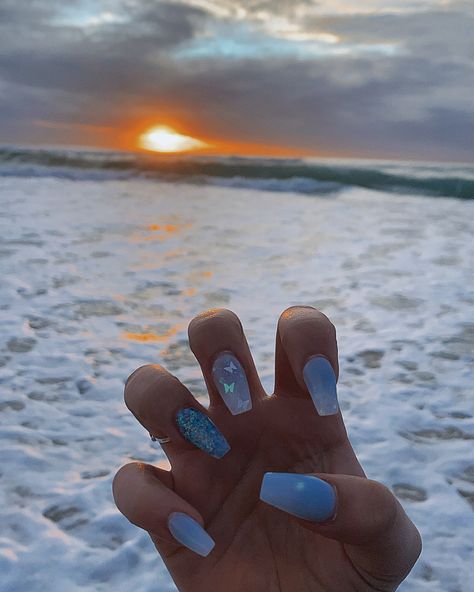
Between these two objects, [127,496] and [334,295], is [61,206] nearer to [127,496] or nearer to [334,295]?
[334,295]

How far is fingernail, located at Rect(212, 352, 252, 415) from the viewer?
132 cm

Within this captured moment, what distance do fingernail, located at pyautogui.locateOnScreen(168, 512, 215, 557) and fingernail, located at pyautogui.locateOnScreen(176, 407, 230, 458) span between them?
7.5 inches

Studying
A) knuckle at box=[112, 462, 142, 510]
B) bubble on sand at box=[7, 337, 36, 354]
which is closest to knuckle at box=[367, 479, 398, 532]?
knuckle at box=[112, 462, 142, 510]

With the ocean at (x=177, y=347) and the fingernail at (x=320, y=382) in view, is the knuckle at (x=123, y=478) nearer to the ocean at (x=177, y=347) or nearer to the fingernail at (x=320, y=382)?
the fingernail at (x=320, y=382)

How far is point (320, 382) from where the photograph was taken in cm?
126

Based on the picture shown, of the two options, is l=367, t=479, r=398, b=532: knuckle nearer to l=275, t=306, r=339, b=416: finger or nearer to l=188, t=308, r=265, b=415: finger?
l=275, t=306, r=339, b=416: finger

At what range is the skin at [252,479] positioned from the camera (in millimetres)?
1180

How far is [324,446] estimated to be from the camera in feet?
4.49

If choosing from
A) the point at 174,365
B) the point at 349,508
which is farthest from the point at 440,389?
the point at 349,508

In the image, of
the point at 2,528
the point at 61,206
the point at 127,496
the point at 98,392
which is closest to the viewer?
the point at 127,496

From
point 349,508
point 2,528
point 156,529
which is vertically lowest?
point 2,528

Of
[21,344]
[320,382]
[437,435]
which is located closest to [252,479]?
[320,382]

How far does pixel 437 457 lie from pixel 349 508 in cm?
202

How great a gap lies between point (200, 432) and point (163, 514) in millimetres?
212
